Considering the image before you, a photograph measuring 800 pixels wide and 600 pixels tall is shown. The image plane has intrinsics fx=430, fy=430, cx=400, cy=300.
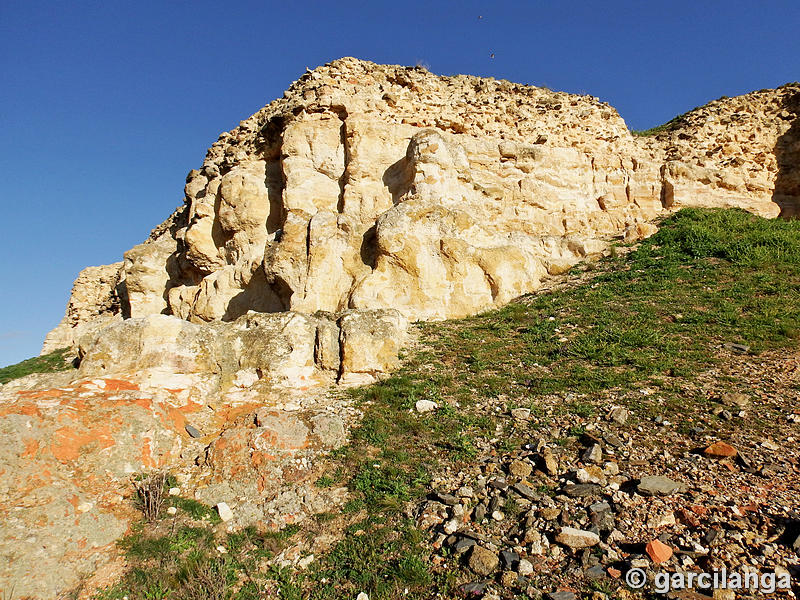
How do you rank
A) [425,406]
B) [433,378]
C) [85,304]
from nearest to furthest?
[425,406]
[433,378]
[85,304]

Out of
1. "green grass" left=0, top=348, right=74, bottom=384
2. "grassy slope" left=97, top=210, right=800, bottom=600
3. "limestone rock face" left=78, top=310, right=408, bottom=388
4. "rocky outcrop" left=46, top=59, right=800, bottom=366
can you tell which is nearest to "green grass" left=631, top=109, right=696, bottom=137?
"rocky outcrop" left=46, top=59, right=800, bottom=366

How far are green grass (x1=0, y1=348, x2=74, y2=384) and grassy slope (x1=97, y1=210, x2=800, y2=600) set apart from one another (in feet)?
A: 54.6

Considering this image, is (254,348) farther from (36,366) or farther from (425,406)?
(36,366)

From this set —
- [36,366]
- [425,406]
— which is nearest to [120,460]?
[425,406]

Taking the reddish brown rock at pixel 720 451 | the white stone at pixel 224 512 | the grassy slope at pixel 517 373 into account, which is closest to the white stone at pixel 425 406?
the grassy slope at pixel 517 373

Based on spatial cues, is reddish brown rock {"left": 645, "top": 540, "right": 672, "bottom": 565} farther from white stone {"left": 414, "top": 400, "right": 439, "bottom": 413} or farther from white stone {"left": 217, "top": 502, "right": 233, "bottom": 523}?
white stone {"left": 217, "top": 502, "right": 233, "bottom": 523}

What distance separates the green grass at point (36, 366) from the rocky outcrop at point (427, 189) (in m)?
4.75

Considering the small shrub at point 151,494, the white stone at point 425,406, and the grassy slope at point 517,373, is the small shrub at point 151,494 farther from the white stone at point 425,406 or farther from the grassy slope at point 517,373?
the white stone at point 425,406

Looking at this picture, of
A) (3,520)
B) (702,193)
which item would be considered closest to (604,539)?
(3,520)

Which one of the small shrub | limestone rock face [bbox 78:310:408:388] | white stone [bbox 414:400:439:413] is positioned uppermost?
limestone rock face [bbox 78:310:408:388]

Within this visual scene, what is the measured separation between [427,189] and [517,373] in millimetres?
6615

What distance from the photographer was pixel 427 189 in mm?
12156

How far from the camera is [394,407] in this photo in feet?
21.9

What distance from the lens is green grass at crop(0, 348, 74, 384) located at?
58.2 ft
